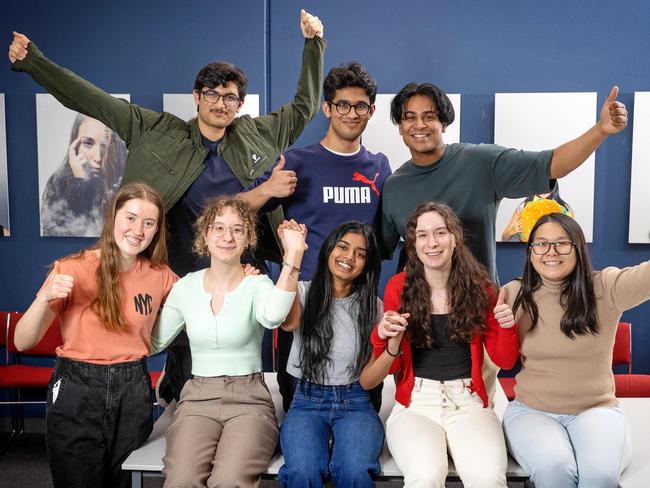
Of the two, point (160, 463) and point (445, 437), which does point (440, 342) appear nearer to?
point (445, 437)

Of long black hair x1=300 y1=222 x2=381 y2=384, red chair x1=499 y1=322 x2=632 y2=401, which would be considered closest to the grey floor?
red chair x1=499 y1=322 x2=632 y2=401

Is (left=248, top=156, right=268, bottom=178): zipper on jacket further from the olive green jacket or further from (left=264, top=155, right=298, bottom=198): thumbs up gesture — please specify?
(left=264, top=155, right=298, bottom=198): thumbs up gesture

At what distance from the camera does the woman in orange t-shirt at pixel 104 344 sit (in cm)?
247

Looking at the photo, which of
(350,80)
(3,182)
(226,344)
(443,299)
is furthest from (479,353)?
(3,182)

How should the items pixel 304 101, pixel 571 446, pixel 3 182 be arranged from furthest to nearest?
pixel 3 182 < pixel 304 101 < pixel 571 446

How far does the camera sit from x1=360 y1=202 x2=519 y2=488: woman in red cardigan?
7.77 ft

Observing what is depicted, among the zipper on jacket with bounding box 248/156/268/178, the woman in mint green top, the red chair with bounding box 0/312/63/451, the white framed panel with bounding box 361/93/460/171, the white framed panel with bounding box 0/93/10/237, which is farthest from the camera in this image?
the white framed panel with bounding box 0/93/10/237

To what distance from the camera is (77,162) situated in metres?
4.56

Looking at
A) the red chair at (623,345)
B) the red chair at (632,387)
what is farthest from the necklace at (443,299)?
the red chair at (623,345)

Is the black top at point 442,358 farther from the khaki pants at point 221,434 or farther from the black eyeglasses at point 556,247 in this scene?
the khaki pants at point 221,434

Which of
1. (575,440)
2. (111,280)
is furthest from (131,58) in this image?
(575,440)

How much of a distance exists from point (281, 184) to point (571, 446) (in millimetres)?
1580

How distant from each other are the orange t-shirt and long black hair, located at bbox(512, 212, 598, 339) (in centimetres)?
154

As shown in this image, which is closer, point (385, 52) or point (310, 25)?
point (310, 25)
